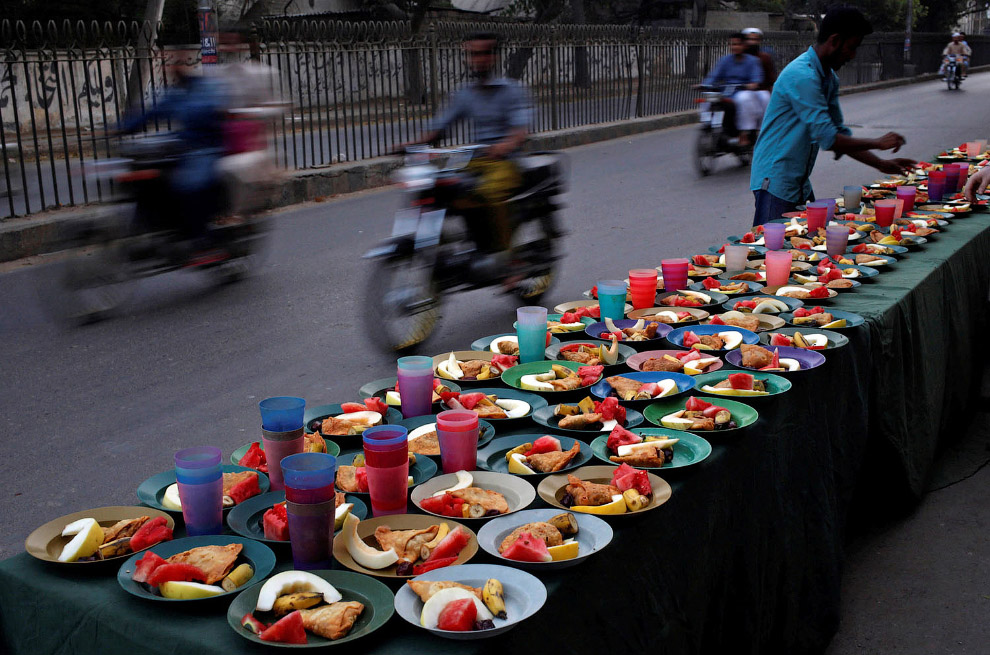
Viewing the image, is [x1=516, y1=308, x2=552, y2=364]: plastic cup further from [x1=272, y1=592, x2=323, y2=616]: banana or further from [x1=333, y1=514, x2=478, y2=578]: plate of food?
[x1=272, y1=592, x2=323, y2=616]: banana

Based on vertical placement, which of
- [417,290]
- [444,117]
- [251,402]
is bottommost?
[251,402]

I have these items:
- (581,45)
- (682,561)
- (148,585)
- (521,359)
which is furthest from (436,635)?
(581,45)

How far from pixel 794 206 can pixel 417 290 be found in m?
2.15

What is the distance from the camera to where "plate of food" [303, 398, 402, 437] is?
228 cm

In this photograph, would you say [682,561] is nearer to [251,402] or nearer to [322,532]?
[322,532]

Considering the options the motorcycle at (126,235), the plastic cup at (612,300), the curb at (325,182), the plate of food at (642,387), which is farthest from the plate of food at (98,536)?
the curb at (325,182)

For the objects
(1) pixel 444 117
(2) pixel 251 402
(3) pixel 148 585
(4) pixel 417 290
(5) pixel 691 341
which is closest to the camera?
(3) pixel 148 585

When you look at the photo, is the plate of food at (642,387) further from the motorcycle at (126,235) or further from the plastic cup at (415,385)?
the motorcycle at (126,235)

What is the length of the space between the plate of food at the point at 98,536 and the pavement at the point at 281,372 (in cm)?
165

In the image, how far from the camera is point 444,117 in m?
5.63

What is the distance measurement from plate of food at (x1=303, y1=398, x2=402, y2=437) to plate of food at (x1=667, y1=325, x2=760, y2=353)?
3.19 ft

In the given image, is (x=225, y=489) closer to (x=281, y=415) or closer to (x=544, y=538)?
(x=281, y=415)

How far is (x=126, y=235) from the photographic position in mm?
6121

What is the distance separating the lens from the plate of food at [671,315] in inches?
125
